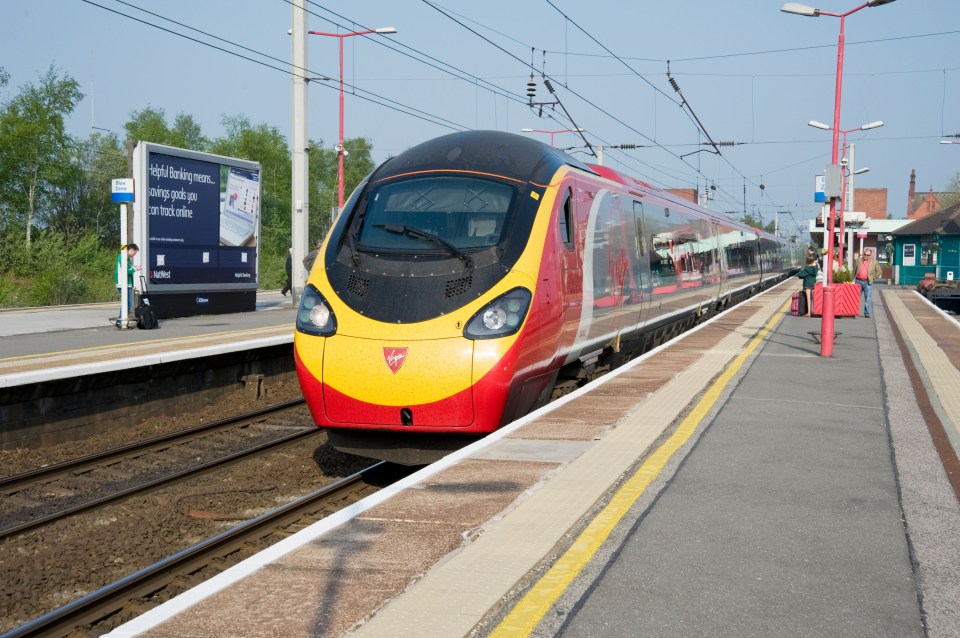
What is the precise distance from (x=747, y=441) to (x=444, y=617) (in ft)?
14.2

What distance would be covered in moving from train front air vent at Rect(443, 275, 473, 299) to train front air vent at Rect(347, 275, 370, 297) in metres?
0.70

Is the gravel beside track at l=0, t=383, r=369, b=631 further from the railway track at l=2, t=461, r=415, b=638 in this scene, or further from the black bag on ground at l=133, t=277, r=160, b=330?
the black bag on ground at l=133, t=277, r=160, b=330

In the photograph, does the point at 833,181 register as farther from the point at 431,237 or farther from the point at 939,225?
the point at 939,225

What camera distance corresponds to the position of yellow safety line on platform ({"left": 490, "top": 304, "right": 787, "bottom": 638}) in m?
3.87

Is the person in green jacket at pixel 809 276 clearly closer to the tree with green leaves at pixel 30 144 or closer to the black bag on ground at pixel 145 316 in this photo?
the black bag on ground at pixel 145 316

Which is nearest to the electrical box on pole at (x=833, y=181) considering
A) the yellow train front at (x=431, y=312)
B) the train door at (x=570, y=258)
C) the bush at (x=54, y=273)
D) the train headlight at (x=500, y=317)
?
the train door at (x=570, y=258)

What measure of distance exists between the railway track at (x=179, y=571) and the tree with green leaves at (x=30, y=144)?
4619cm

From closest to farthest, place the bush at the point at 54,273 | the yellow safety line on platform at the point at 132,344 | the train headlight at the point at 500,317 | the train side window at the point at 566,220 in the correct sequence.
→ the train headlight at the point at 500,317, the train side window at the point at 566,220, the yellow safety line on platform at the point at 132,344, the bush at the point at 54,273

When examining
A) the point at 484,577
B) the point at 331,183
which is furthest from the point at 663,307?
the point at 331,183

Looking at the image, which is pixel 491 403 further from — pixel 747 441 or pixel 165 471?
pixel 165 471

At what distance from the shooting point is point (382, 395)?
7.62 m

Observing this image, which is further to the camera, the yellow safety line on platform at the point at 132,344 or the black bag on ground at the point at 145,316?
the black bag on ground at the point at 145,316

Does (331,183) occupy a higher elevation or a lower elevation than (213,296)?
higher

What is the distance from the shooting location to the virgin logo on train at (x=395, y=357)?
762 centimetres
